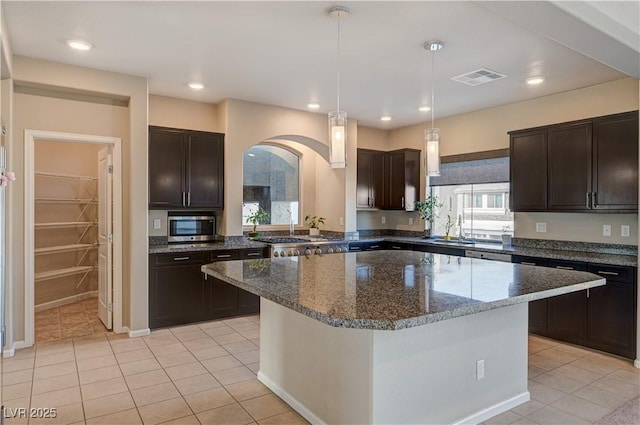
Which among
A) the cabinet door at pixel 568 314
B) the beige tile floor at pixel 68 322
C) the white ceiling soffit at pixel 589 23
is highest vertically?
the white ceiling soffit at pixel 589 23

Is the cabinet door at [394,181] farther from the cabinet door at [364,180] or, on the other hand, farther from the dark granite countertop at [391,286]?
the dark granite countertop at [391,286]

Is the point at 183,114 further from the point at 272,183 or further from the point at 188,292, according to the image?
the point at 188,292

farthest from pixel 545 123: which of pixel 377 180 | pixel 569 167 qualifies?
pixel 377 180

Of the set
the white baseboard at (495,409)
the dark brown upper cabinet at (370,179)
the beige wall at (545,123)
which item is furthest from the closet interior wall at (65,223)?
the white baseboard at (495,409)

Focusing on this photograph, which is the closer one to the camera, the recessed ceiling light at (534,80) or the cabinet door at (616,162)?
the cabinet door at (616,162)

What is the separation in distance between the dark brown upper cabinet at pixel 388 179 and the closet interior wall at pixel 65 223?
4.07 metres

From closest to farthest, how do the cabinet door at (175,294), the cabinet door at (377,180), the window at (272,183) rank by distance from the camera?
1. the cabinet door at (175,294)
2. the window at (272,183)
3. the cabinet door at (377,180)

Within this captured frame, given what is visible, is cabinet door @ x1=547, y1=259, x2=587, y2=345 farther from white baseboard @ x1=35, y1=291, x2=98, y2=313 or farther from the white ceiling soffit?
white baseboard @ x1=35, y1=291, x2=98, y2=313

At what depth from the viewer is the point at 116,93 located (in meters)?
4.21

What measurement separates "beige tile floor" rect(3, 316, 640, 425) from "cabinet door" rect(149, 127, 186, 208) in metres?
1.56

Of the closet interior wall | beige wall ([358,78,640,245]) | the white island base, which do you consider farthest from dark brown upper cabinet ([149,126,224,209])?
beige wall ([358,78,640,245])

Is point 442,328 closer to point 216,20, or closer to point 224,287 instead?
point 216,20

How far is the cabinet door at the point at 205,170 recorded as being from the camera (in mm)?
5004

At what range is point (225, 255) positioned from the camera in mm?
4930
